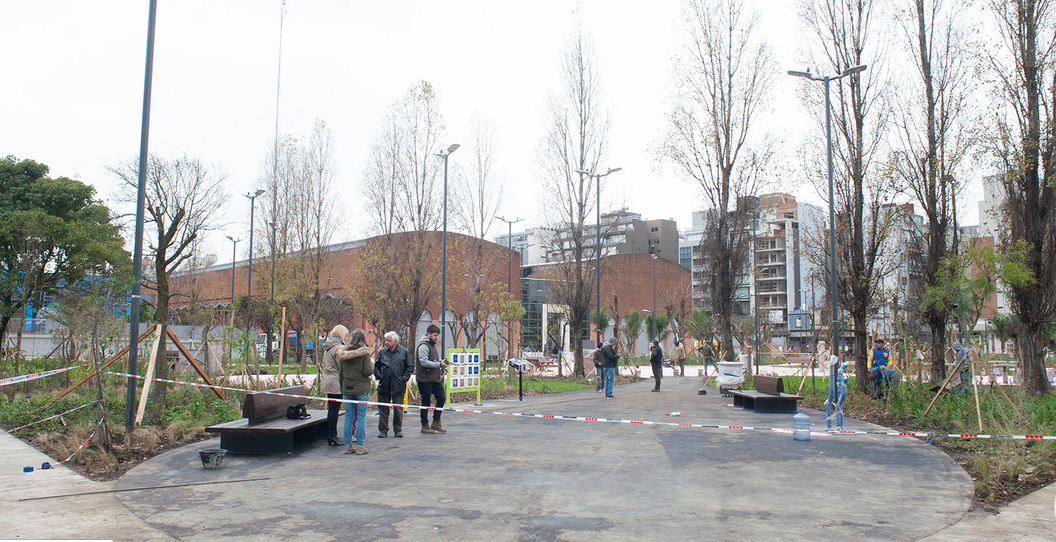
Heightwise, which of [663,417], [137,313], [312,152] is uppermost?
[312,152]

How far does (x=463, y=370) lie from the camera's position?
16.4 m

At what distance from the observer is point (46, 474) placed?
26.0 ft

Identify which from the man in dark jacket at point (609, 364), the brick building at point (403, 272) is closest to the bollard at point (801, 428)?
the man in dark jacket at point (609, 364)

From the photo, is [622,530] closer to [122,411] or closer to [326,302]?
[122,411]

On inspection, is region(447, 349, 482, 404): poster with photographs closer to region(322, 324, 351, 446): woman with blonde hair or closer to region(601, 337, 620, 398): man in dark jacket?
region(601, 337, 620, 398): man in dark jacket

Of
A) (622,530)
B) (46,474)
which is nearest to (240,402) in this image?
(46,474)

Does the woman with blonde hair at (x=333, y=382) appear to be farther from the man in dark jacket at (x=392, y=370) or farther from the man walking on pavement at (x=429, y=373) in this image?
the man walking on pavement at (x=429, y=373)

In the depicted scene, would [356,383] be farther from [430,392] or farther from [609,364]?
[609,364]

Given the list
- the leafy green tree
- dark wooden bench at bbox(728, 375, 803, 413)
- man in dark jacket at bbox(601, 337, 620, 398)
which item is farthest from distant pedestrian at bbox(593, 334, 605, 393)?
the leafy green tree

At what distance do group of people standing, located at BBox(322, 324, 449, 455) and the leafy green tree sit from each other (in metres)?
11.9

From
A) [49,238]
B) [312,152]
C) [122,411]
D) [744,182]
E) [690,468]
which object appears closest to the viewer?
[690,468]

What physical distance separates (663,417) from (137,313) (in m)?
9.89

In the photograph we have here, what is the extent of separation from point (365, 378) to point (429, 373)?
165 cm

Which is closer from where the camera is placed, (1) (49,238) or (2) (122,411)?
(2) (122,411)
